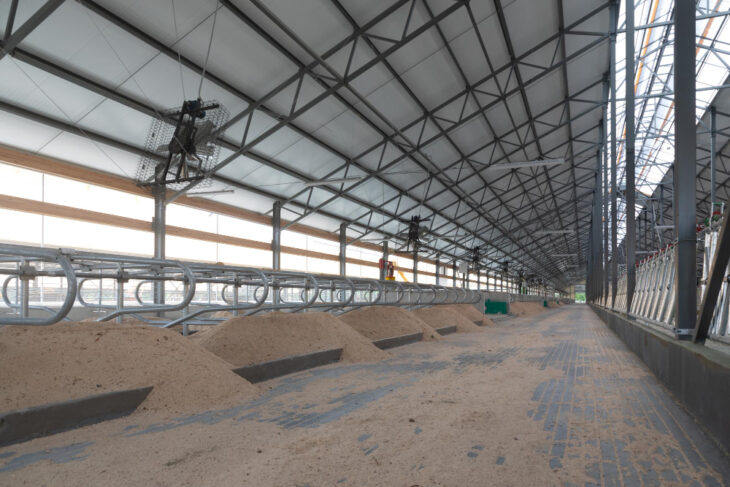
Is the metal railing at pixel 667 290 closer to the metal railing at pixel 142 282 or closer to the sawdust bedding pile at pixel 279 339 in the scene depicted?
the sawdust bedding pile at pixel 279 339

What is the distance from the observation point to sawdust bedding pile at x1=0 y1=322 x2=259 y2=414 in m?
3.56

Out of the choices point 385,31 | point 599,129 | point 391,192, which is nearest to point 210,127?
point 385,31

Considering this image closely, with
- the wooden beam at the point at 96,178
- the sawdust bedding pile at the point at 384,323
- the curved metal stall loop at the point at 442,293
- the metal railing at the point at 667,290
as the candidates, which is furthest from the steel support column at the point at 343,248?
the metal railing at the point at 667,290

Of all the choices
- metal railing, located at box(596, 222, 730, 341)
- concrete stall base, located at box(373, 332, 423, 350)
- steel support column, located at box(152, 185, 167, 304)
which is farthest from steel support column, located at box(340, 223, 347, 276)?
metal railing, located at box(596, 222, 730, 341)

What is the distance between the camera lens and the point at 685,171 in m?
5.20

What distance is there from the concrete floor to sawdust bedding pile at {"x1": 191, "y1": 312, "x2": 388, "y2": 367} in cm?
115

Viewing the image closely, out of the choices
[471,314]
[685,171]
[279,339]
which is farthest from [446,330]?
[685,171]

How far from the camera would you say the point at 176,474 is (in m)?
2.62

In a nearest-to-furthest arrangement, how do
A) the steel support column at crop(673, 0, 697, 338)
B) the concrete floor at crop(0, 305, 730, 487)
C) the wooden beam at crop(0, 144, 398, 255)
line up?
the concrete floor at crop(0, 305, 730, 487), the steel support column at crop(673, 0, 697, 338), the wooden beam at crop(0, 144, 398, 255)

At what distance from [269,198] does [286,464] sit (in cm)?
A: 1806

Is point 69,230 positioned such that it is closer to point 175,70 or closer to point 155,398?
point 175,70

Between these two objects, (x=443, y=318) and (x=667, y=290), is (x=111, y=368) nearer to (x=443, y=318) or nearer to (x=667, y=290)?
(x=667, y=290)

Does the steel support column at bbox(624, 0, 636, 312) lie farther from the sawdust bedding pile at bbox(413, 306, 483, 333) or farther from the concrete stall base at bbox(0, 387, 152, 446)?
the concrete stall base at bbox(0, 387, 152, 446)

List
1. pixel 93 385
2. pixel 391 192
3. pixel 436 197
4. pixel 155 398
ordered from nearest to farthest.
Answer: pixel 93 385 < pixel 155 398 < pixel 391 192 < pixel 436 197
